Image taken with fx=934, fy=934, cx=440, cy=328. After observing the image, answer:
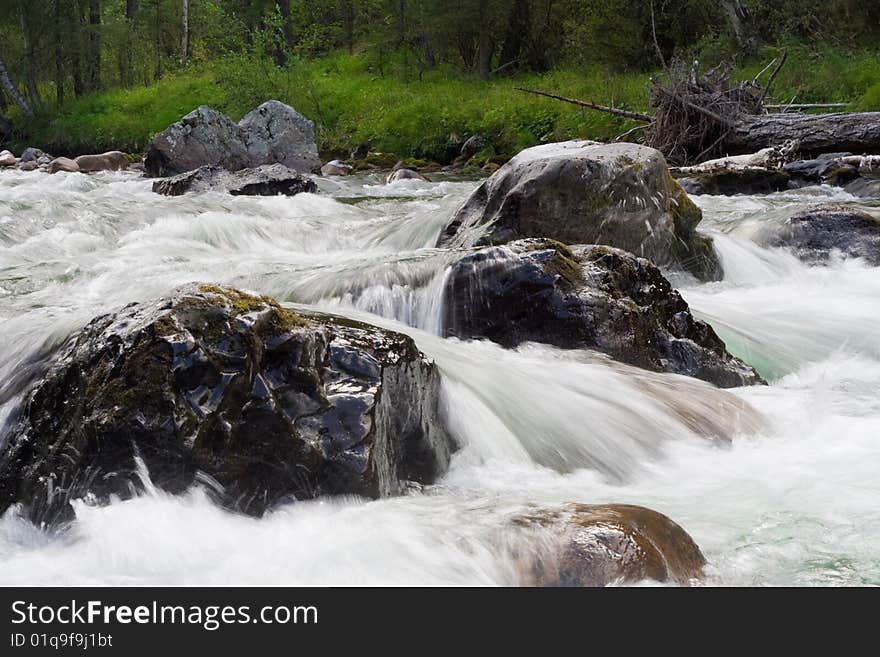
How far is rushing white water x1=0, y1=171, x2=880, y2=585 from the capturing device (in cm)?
310

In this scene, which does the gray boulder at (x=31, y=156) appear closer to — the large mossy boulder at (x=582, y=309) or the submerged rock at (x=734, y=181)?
the submerged rock at (x=734, y=181)

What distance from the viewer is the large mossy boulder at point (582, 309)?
17.7ft

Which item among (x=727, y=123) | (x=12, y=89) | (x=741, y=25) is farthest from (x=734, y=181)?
(x=12, y=89)

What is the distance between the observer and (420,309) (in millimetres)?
5906

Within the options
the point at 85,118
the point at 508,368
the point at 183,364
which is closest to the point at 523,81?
the point at 85,118

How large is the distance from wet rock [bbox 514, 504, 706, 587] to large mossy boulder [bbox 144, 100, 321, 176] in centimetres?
1453

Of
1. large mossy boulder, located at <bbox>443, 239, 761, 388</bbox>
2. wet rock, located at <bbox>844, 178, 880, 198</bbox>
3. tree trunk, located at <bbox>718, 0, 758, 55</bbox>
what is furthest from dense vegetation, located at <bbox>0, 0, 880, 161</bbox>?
large mossy boulder, located at <bbox>443, 239, 761, 388</bbox>

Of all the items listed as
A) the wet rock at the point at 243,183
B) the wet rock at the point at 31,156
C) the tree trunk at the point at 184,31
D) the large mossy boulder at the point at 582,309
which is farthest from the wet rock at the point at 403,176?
the tree trunk at the point at 184,31

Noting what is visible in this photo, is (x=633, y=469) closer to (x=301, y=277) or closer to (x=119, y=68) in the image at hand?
(x=301, y=277)

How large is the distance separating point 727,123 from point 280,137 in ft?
26.8

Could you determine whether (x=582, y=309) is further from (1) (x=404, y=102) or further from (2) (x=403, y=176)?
(1) (x=404, y=102)

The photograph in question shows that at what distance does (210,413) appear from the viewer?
135 inches
